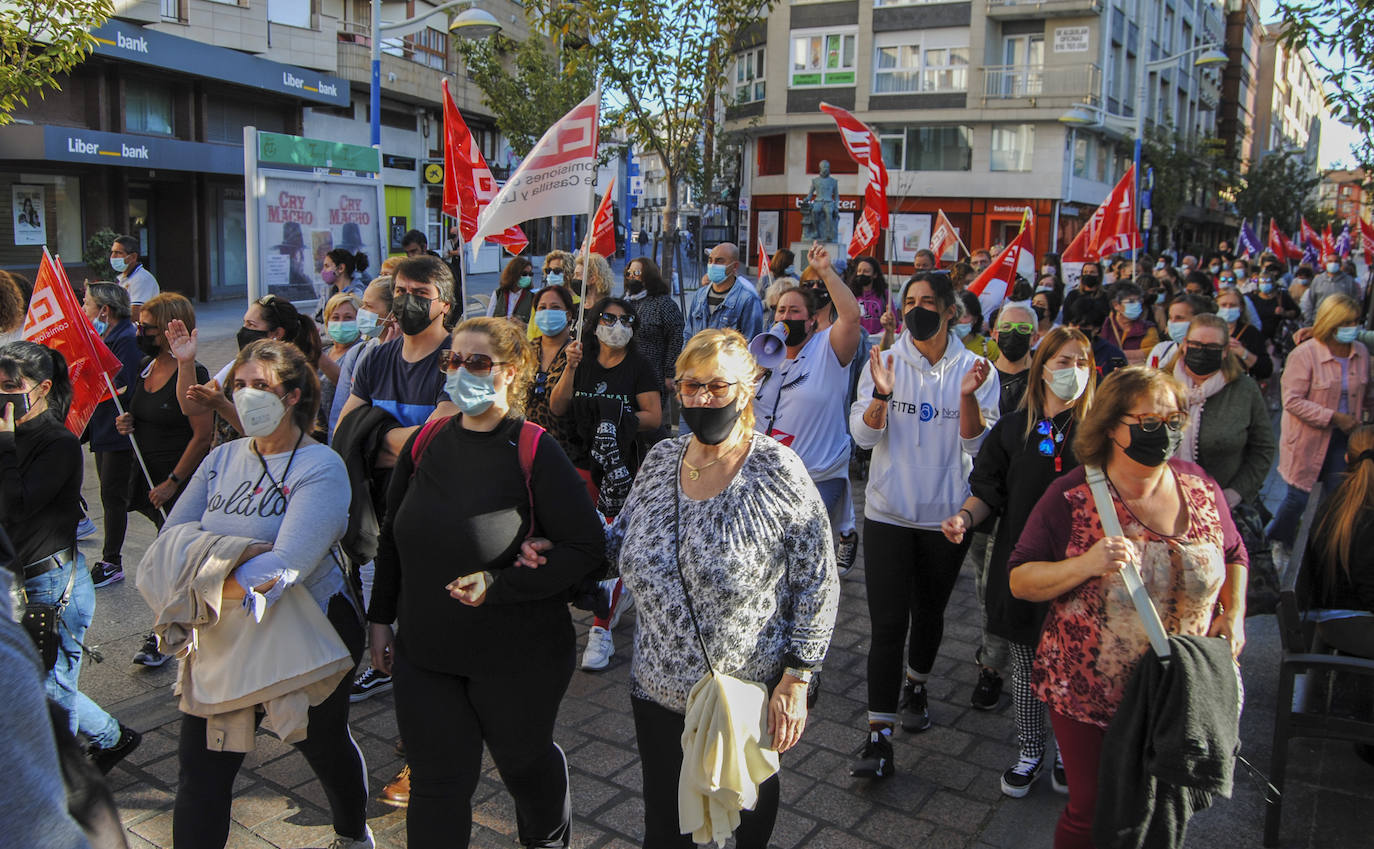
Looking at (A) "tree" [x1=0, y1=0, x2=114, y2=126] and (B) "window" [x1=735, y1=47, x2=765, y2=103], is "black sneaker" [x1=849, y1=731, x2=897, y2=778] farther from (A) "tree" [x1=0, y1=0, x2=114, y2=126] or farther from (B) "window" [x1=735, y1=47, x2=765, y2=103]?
(B) "window" [x1=735, y1=47, x2=765, y2=103]

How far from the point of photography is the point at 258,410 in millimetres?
3520

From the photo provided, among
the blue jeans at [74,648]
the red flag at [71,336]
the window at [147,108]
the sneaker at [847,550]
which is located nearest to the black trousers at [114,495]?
the red flag at [71,336]

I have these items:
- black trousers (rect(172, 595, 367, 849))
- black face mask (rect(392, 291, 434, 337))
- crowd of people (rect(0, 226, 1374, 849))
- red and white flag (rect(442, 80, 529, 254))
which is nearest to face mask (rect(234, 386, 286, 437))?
crowd of people (rect(0, 226, 1374, 849))

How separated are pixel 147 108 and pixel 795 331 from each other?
25.4 metres

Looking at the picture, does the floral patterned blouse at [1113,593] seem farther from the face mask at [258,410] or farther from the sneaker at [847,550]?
the sneaker at [847,550]

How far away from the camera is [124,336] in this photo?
22.5 ft

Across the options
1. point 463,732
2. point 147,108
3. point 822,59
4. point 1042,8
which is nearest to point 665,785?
point 463,732

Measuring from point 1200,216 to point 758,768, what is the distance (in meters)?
72.2

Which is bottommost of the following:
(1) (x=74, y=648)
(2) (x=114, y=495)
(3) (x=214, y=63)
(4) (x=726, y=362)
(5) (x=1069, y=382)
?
(1) (x=74, y=648)

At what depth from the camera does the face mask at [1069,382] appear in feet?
13.7

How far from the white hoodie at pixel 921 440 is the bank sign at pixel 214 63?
21398mm

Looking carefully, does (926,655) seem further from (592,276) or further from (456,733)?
(592,276)

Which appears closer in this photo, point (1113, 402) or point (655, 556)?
point (655, 556)

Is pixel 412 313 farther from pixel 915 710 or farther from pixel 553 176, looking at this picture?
pixel 915 710
